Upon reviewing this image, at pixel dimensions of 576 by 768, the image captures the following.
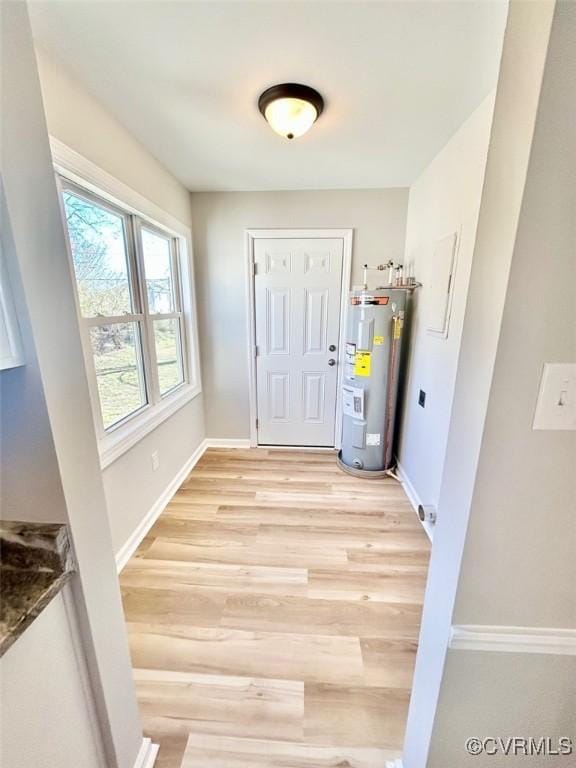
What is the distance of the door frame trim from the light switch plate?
7.68 ft

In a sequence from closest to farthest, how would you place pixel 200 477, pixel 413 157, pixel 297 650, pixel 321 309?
pixel 297 650, pixel 413 157, pixel 200 477, pixel 321 309

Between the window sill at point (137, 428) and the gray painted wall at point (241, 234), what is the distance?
630mm

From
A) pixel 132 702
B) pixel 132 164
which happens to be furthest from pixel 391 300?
pixel 132 702

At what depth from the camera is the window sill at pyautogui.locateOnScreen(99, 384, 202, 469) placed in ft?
5.49

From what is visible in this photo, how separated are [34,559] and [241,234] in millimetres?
2773

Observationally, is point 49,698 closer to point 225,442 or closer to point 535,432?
point 535,432

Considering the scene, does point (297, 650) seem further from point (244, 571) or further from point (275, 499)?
point (275, 499)

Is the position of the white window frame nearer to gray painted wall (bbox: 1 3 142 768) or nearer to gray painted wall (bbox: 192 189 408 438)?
gray painted wall (bbox: 192 189 408 438)

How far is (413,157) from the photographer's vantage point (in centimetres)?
208

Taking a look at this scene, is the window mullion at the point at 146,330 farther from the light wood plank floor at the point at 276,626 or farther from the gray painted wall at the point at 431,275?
the gray painted wall at the point at 431,275

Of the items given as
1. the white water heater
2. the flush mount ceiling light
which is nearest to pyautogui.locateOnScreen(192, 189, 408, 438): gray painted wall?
the white water heater

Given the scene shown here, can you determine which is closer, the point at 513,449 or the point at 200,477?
the point at 513,449

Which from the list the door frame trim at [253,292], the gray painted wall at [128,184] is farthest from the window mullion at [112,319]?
the door frame trim at [253,292]

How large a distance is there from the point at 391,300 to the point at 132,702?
258cm
